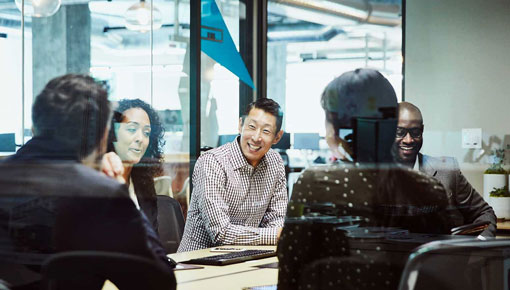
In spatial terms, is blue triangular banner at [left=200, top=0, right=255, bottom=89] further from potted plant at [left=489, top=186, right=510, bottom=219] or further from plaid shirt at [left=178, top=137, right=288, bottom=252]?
potted plant at [left=489, top=186, right=510, bottom=219]

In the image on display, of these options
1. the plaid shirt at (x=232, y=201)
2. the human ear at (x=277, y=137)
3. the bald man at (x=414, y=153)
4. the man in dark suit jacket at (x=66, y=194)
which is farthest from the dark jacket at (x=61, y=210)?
the human ear at (x=277, y=137)

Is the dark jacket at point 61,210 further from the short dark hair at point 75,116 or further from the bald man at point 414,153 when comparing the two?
the bald man at point 414,153

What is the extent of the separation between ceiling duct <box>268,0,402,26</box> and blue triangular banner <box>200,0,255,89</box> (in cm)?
45

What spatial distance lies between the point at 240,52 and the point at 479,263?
3297 mm

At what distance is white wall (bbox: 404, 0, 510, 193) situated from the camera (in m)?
4.03

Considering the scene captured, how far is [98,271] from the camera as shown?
136cm

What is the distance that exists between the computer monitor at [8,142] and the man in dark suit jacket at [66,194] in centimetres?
8

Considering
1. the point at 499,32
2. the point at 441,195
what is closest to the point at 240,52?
the point at 499,32

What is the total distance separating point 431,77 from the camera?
Result: 4180 millimetres

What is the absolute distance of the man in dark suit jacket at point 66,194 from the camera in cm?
132

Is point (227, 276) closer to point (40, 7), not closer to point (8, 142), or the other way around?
point (8, 142)

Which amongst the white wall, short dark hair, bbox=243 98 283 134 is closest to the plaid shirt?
short dark hair, bbox=243 98 283 134

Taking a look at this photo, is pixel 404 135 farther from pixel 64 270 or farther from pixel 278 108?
pixel 278 108

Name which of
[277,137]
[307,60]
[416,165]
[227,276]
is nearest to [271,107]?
[277,137]
